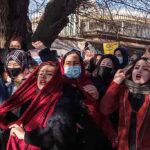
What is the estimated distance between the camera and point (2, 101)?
17.0 ft

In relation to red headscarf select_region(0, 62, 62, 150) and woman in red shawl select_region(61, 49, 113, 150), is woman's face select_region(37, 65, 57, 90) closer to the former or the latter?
red headscarf select_region(0, 62, 62, 150)

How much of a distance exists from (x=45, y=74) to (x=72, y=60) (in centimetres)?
46

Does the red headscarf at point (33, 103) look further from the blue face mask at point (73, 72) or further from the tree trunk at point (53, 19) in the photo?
the tree trunk at point (53, 19)

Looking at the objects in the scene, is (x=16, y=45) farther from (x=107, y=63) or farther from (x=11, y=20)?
(x=11, y=20)

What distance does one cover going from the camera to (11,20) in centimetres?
815

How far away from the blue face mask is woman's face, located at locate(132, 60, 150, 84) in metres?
0.53

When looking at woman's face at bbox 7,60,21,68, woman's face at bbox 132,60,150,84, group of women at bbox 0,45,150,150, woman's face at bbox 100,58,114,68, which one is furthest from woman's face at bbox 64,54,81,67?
woman's face at bbox 100,58,114,68

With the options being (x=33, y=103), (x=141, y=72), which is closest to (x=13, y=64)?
(x=33, y=103)

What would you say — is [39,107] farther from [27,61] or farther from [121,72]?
[27,61]

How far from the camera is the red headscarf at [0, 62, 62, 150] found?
4516 millimetres

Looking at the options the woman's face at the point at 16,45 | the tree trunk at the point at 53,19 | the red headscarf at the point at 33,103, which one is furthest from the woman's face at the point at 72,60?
the tree trunk at the point at 53,19

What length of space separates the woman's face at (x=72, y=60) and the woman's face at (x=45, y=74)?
0.36 metres

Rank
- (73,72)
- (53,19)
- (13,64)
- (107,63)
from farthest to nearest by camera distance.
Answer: (53,19) < (107,63) < (13,64) < (73,72)

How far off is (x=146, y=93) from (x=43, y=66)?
3.17 feet
